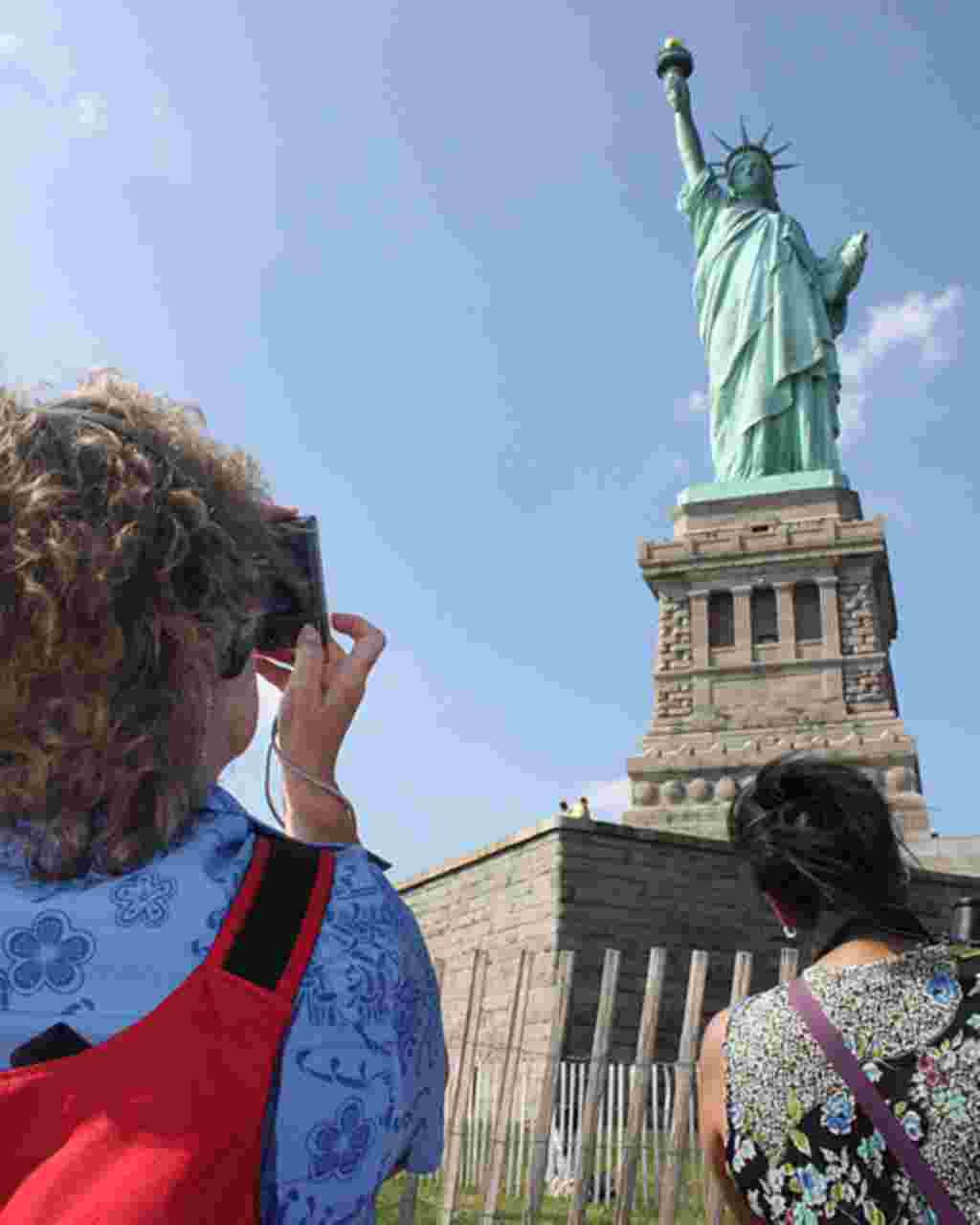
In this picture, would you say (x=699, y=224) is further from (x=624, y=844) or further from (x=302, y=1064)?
(x=302, y=1064)

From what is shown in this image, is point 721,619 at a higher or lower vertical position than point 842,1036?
higher

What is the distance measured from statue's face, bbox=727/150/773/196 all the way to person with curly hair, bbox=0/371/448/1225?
2663 centimetres

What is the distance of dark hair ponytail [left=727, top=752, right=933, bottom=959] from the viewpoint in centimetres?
223

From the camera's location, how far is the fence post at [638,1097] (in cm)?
501

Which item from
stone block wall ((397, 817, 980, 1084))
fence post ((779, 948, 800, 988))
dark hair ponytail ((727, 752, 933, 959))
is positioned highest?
stone block wall ((397, 817, 980, 1084))

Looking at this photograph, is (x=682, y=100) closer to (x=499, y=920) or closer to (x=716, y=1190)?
(x=499, y=920)

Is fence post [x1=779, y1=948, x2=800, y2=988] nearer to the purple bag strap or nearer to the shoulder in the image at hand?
the shoulder

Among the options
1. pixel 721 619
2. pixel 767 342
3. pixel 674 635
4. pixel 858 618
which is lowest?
pixel 674 635

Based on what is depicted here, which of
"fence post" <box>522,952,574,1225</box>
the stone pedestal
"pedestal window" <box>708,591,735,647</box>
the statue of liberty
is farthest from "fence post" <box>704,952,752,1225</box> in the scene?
the statue of liberty

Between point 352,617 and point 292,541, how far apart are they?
0.17 metres

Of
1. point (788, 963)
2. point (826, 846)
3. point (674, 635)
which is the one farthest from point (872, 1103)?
point (674, 635)

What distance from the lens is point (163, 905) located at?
3.48 feet

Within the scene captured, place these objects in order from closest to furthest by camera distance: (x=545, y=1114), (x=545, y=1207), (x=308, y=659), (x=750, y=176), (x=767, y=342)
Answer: (x=308, y=659), (x=545, y=1114), (x=545, y=1207), (x=767, y=342), (x=750, y=176)

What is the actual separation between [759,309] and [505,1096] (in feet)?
69.0
